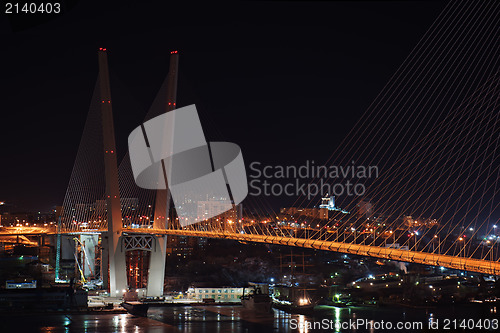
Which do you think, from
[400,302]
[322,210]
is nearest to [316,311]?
[400,302]

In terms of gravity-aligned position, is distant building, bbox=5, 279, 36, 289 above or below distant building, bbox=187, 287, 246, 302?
above

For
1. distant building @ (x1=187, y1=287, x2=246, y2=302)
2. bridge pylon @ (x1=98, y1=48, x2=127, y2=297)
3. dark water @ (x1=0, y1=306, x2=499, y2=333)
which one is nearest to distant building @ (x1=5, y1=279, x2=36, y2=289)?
bridge pylon @ (x1=98, y1=48, x2=127, y2=297)

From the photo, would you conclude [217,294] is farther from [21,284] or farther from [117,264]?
[21,284]

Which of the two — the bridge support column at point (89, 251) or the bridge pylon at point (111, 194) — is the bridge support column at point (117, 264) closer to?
the bridge pylon at point (111, 194)

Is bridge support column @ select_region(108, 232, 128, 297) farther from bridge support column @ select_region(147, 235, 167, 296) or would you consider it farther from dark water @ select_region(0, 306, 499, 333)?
dark water @ select_region(0, 306, 499, 333)

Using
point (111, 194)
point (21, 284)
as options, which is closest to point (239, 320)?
point (111, 194)
